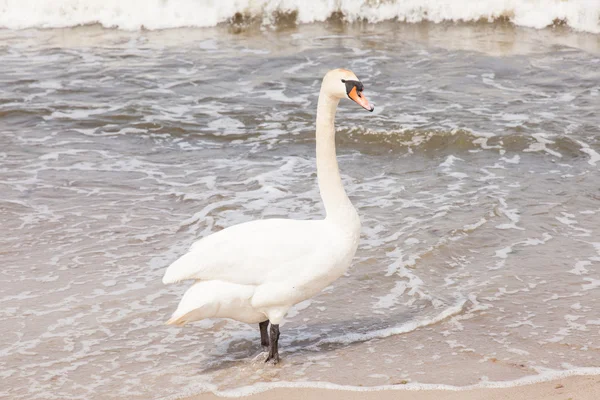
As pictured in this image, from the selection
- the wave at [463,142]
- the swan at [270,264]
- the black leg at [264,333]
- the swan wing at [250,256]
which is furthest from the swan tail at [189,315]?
the wave at [463,142]

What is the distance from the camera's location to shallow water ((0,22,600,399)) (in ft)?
18.4

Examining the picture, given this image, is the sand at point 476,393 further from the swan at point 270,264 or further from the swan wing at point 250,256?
the swan wing at point 250,256

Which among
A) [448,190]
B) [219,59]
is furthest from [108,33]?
[448,190]

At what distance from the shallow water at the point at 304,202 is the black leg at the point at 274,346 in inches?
3.9

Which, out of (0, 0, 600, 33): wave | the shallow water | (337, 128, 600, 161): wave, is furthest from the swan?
(0, 0, 600, 33): wave

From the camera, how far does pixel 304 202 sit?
869cm

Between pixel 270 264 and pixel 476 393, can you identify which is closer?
pixel 476 393

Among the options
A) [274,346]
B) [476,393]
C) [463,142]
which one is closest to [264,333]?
[274,346]

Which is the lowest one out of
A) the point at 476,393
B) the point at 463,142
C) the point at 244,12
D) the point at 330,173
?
the point at 476,393

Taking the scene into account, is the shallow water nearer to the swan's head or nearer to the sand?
the sand

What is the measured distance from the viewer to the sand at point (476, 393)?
4.79 meters

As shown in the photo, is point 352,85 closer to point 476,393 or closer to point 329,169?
point 329,169

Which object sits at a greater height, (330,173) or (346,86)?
(346,86)

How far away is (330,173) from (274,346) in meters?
1.10
